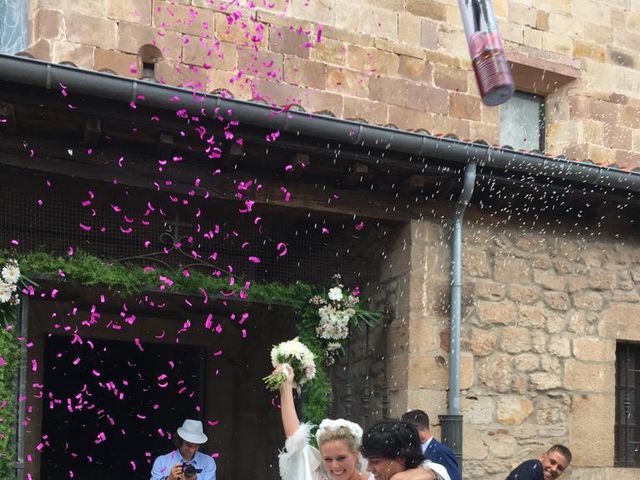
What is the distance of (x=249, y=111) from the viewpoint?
693cm

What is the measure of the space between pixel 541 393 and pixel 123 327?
390 cm

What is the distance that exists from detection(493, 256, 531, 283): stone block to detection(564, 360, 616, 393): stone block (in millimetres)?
759

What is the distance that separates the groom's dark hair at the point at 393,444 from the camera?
13.9 feet

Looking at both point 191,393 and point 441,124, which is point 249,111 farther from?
point 191,393

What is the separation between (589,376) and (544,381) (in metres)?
0.43

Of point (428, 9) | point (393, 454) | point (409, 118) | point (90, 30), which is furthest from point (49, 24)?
point (393, 454)

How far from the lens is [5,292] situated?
6637 millimetres

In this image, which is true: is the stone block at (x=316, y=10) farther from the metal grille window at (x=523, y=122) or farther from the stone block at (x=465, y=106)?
the metal grille window at (x=523, y=122)

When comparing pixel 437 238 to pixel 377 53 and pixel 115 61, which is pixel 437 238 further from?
pixel 115 61

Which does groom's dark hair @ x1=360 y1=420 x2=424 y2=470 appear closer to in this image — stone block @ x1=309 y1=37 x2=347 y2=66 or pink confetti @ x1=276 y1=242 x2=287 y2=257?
pink confetti @ x1=276 y1=242 x2=287 y2=257

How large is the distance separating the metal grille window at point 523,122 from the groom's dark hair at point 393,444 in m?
6.37

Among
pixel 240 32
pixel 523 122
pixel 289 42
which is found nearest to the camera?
pixel 240 32

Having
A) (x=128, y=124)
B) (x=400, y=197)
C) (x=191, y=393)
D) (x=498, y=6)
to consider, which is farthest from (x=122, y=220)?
(x=498, y=6)

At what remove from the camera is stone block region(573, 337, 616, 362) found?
862cm
